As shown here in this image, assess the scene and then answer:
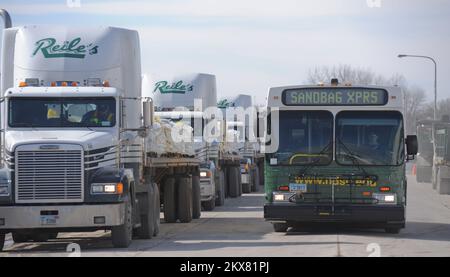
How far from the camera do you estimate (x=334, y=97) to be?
18828 mm

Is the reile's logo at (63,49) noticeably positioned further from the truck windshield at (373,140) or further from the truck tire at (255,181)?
the truck tire at (255,181)

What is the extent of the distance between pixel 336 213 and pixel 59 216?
5.46 meters

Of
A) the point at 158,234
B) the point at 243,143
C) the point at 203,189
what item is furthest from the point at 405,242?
the point at 243,143

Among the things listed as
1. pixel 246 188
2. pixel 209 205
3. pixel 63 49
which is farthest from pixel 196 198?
pixel 246 188

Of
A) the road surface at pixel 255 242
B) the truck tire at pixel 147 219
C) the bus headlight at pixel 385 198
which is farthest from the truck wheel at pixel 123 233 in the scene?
the bus headlight at pixel 385 198

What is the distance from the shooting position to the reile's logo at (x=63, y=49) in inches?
708

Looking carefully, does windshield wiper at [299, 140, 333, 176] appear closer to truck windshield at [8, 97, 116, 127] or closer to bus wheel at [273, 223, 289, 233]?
bus wheel at [273, 223, 289, 233]

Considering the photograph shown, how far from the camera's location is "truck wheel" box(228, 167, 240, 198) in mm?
34906

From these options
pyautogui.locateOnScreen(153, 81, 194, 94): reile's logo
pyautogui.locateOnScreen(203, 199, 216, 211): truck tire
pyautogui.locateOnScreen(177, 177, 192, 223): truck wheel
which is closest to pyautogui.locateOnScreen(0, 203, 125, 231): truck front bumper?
pyautogui.locateOnScreen(177, 177, 192, 223): truck wheel

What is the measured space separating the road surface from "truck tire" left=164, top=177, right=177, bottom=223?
0.88 ft

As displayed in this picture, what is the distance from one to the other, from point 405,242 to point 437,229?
3492 millimetres

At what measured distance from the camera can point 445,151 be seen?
39250 mm

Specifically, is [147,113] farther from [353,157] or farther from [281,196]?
[353,157]
